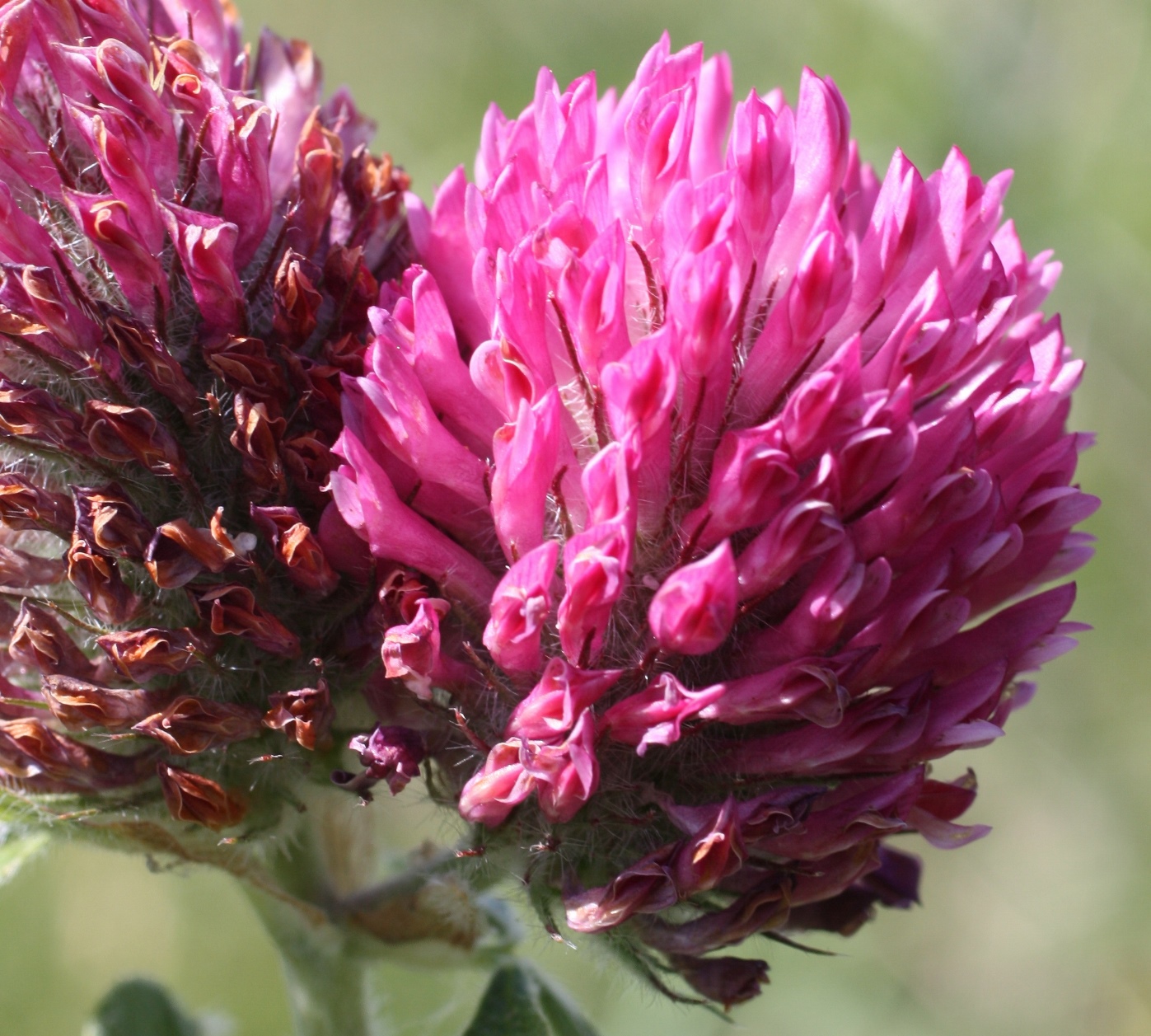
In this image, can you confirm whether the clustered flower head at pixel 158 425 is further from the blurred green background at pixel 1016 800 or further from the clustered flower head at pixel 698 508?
the blurred green background at pixel 1016 800

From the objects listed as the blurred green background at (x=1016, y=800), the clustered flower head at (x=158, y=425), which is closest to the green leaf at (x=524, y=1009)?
the clustered flower head at (x=158, y=425)

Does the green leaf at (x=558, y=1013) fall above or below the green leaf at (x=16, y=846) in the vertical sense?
above

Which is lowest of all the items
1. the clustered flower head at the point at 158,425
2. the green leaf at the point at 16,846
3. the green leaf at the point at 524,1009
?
the green leaf at the point at 16,846

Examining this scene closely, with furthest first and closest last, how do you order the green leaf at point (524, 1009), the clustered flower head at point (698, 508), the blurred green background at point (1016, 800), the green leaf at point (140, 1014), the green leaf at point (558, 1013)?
the blurred green background at point (1016, 800), the green leaf at point (140, 1014), the green leaf at point (558, 1013), the green leaf at point (524, 1009), the clustered flower head at point (698, 508)

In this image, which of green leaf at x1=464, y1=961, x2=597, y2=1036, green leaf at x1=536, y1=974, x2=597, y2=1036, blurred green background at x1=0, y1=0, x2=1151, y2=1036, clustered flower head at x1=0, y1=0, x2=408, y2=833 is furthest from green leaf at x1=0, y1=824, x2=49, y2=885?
blurred green background at x1=0, y1=0, x2=1151, y2=1036

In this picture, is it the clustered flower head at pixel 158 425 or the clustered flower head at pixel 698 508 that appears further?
the clustered flower head at pixel 158 425

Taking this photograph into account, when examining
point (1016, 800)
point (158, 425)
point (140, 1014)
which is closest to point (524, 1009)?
point (140, 1014)

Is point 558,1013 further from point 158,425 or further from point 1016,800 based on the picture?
point 1016,800
